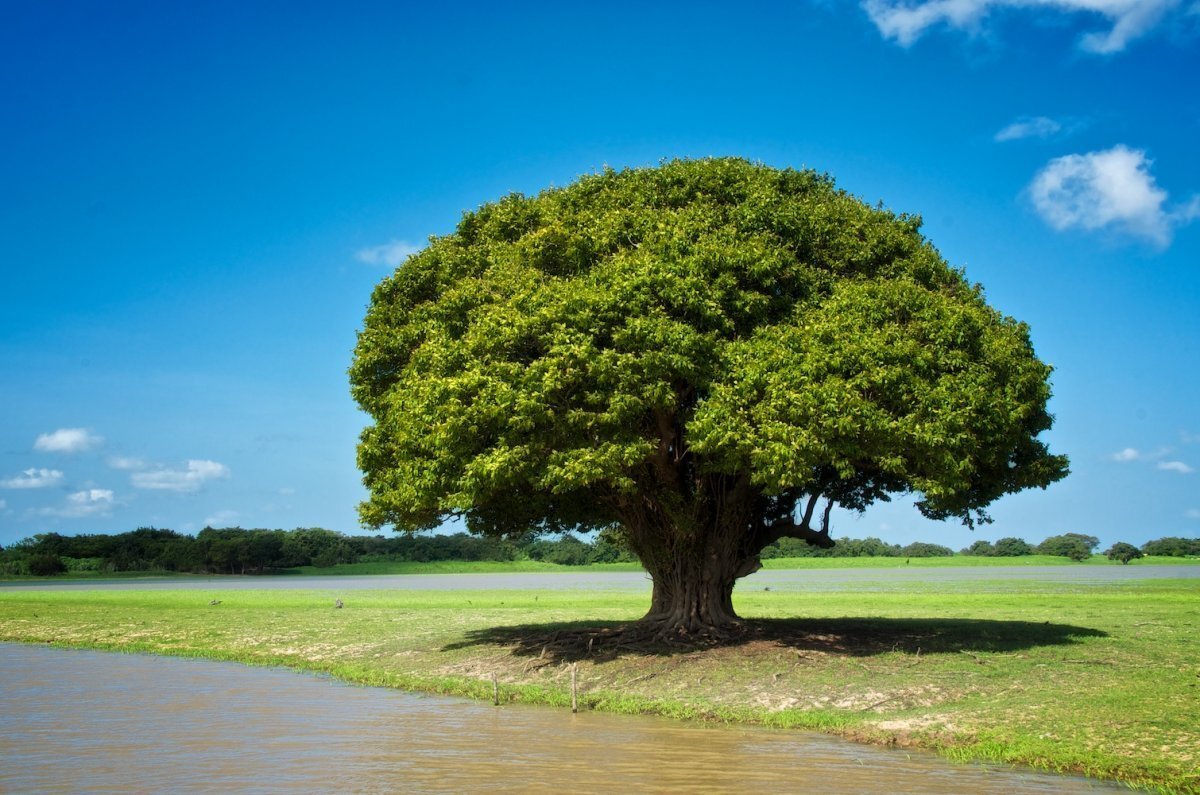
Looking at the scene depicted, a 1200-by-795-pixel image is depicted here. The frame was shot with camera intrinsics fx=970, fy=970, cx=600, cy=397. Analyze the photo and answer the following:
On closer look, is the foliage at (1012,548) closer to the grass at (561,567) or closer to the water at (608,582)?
the grass at (561,567)

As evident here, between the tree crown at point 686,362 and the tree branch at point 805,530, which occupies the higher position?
the tree crown at point 686,362

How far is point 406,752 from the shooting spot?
742 inches

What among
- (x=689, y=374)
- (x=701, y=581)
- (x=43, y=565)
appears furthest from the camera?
(x=43, y=565)

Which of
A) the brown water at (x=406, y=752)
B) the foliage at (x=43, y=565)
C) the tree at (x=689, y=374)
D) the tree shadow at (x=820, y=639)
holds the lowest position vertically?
the brown water at (x=406, y=752)

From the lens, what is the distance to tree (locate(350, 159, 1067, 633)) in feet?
75.2

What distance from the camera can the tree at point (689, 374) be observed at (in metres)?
22.9

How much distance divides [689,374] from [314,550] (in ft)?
449

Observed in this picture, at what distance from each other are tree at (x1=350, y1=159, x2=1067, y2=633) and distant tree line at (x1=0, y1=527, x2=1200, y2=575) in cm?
7876

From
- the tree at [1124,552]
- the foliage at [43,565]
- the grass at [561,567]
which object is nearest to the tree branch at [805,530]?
the grass at [561,567]

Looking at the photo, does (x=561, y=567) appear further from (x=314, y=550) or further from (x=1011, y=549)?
(x=1011, y=549)

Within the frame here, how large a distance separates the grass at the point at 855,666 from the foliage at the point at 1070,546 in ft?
469

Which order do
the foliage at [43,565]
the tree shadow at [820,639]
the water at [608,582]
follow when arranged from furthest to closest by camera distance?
the foliage at [43,565]
the water at [608,582]
the tree shadow at [820,639]

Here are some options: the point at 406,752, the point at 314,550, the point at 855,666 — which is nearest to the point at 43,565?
the point at 314,550

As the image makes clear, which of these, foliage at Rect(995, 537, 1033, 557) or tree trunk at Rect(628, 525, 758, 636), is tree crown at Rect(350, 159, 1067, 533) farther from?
foliage at Rect(995, 537, 1033, 557)
